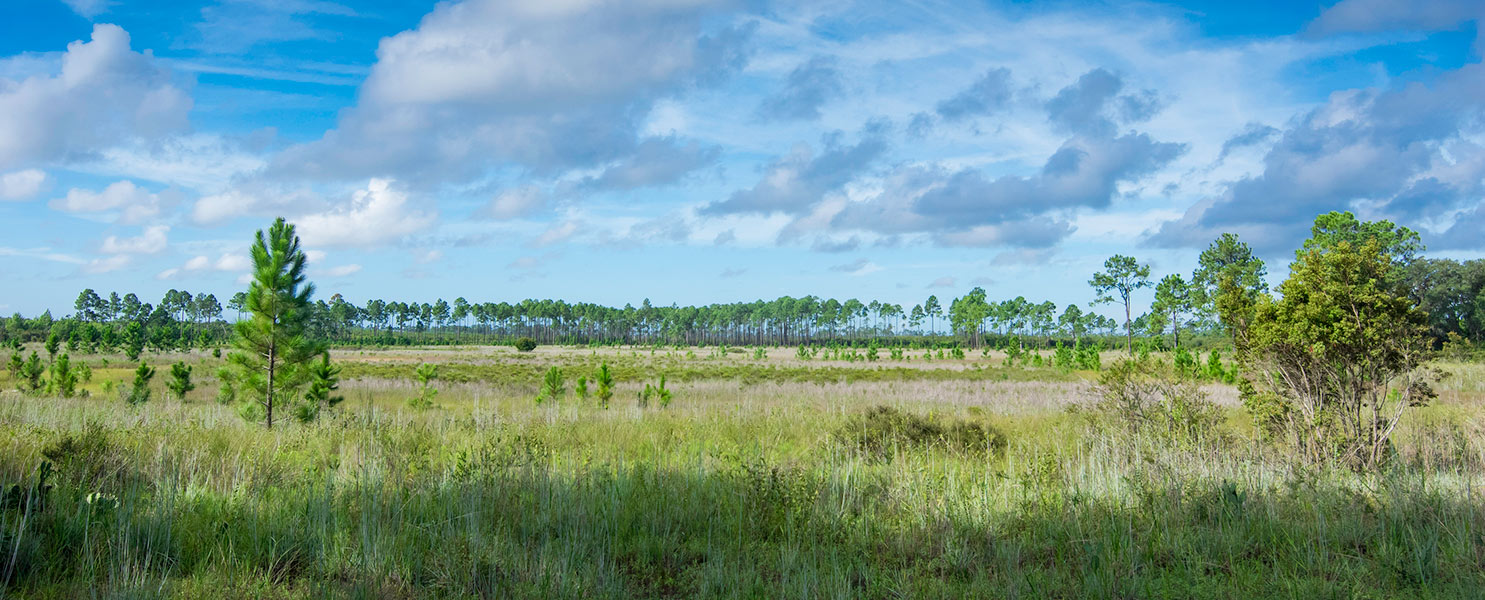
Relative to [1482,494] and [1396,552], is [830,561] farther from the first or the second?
[1482,494]

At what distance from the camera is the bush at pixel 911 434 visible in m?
9.23

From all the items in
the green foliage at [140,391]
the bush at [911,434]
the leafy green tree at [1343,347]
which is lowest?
the bush at [911,434]

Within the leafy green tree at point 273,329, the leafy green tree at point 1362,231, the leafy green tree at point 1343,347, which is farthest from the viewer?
the leafy green tree at point 1362,231

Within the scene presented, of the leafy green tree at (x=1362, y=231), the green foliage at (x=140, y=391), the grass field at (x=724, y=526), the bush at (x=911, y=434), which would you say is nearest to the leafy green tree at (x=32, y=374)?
the green foliage at (x=140, y=391)

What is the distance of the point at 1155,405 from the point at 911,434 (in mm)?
3012

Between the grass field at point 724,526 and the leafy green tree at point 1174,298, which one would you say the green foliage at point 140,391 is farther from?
the leafy green tree at point 1174,298

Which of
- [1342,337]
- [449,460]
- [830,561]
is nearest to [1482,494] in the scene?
[1342,337]

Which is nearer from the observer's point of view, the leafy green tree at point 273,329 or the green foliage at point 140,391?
the leafy green tree at point 273,329

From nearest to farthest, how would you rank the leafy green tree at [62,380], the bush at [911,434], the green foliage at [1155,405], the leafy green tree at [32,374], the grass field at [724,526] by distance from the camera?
1. the grass field at [724,526]
2. the green foliage at [1155,405]
3. the bush at [911,434]
4. the leafy green tree at [62,380]
5. the leafy green tree at [32,374]

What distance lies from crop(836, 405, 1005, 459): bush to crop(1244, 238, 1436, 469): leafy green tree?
3266mm

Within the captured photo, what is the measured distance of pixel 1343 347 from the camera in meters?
7.41

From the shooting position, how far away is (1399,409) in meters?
7.03

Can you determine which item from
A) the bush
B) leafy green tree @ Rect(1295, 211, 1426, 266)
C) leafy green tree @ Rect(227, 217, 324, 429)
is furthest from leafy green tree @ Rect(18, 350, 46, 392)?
leafy green tree @ Rect(1295, 211, 1426, 266)

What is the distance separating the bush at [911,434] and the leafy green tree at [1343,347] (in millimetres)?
3266
